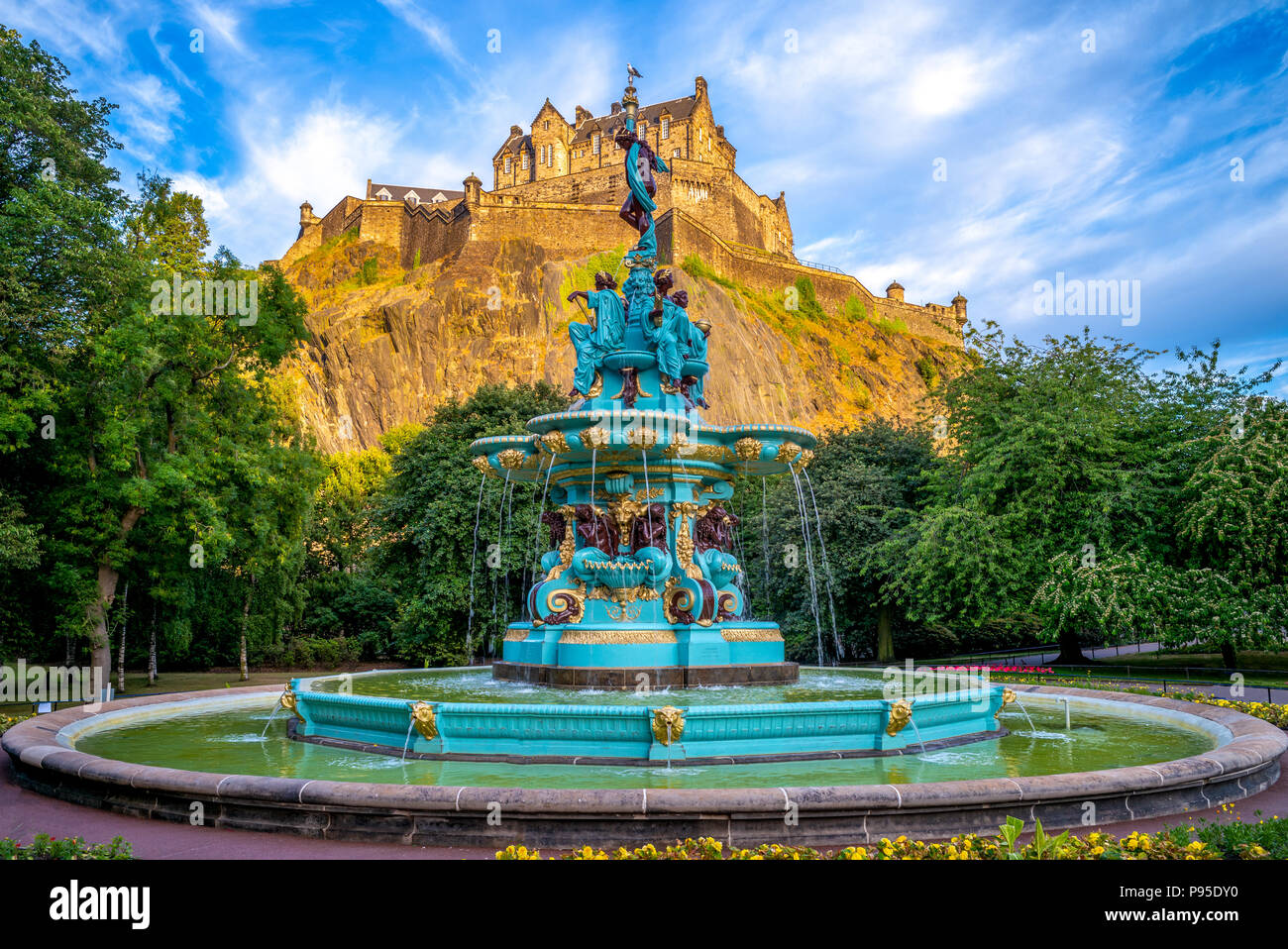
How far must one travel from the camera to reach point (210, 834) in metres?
6.44

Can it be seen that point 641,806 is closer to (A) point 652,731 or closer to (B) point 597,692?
(A) point 652,731

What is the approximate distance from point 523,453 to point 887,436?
2402cm

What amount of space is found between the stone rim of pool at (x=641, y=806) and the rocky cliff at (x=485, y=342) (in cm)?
6498

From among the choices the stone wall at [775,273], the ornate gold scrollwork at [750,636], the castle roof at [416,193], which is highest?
the castle roof at [416,193]

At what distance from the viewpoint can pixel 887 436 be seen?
115 feet

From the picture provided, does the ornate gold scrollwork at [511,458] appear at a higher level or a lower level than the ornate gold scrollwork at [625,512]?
higher

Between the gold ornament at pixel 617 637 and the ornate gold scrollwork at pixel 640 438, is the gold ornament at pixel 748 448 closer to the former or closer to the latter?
the ornate gold scrollwork at pixel 640 438

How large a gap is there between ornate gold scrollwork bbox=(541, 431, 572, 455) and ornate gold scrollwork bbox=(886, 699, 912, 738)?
6191mm

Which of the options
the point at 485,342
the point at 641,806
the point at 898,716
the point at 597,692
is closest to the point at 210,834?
the point at 641,806

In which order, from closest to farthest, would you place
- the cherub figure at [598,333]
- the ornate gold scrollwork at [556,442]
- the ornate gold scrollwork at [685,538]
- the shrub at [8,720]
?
the shrub at [8,720] < the ornate gold scrollwork at [556,442] < the ornate gold scrollwork at [685,538] < the cherub figure at [598,333]

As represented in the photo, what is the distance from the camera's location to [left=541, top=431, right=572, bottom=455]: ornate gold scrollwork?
12719 millimetres

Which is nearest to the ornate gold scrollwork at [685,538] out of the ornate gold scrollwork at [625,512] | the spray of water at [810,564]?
the ornate gold scrollwork at [625,512]

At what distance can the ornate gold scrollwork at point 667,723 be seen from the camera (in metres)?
7.93
